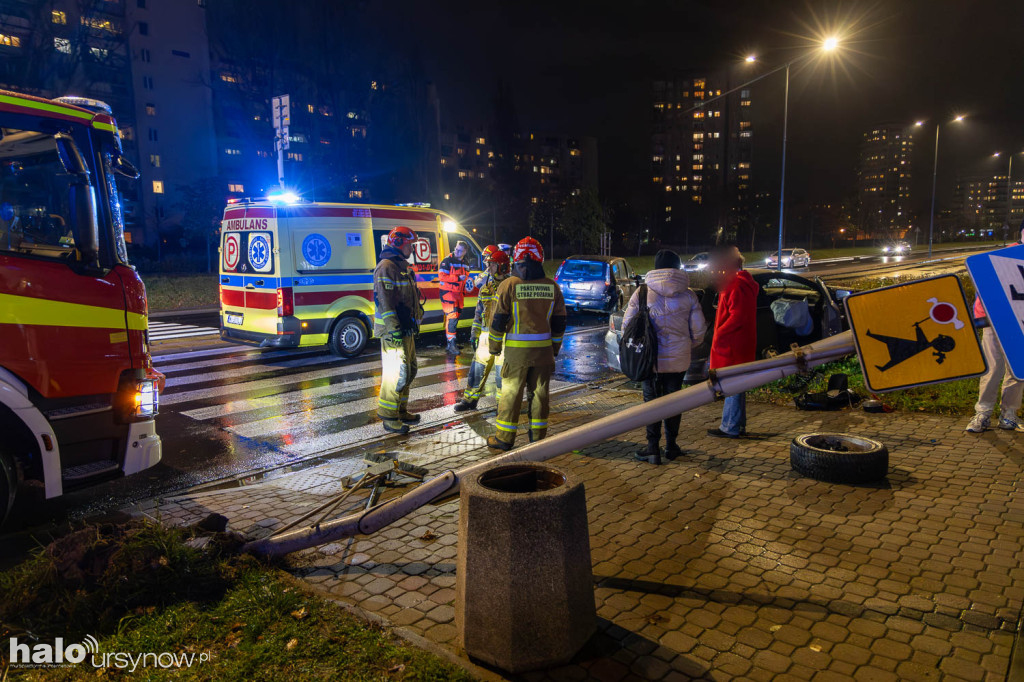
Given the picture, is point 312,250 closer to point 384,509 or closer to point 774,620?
point 384,509

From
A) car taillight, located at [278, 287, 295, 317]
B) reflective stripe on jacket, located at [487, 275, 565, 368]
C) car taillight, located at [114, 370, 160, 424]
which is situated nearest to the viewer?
car taillight, located at [114, 370, 160, 424]

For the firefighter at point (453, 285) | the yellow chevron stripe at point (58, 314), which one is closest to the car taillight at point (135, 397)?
the yellow chevron stripe at point (58, 314)

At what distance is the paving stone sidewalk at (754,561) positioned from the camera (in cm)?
311

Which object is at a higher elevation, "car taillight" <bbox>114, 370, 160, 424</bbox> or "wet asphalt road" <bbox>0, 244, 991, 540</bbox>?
"car taillight" <bbox>114, 370, 160, 424</bbox>

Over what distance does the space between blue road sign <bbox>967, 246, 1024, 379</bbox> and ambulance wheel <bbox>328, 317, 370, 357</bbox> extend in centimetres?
1005

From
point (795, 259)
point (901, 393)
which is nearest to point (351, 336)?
point (901, 393)

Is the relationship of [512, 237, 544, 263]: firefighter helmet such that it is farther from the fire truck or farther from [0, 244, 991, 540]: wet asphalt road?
the fire truck

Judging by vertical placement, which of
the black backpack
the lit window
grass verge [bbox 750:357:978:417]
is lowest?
grass verge [bbox 750:357:978:417]

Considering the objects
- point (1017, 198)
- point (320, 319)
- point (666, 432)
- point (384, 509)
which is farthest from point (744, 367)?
point (1017, 198)

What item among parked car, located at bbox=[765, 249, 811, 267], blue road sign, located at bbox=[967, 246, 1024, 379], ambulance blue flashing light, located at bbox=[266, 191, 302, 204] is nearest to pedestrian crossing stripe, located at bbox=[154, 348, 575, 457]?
ambulance blue flashing light, located at bbox=[266, 191, 302, 204]

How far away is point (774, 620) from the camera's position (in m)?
3.39

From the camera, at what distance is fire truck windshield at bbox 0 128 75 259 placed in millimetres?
4375

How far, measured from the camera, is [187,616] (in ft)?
10.9

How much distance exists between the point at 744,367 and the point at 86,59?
122 ft
